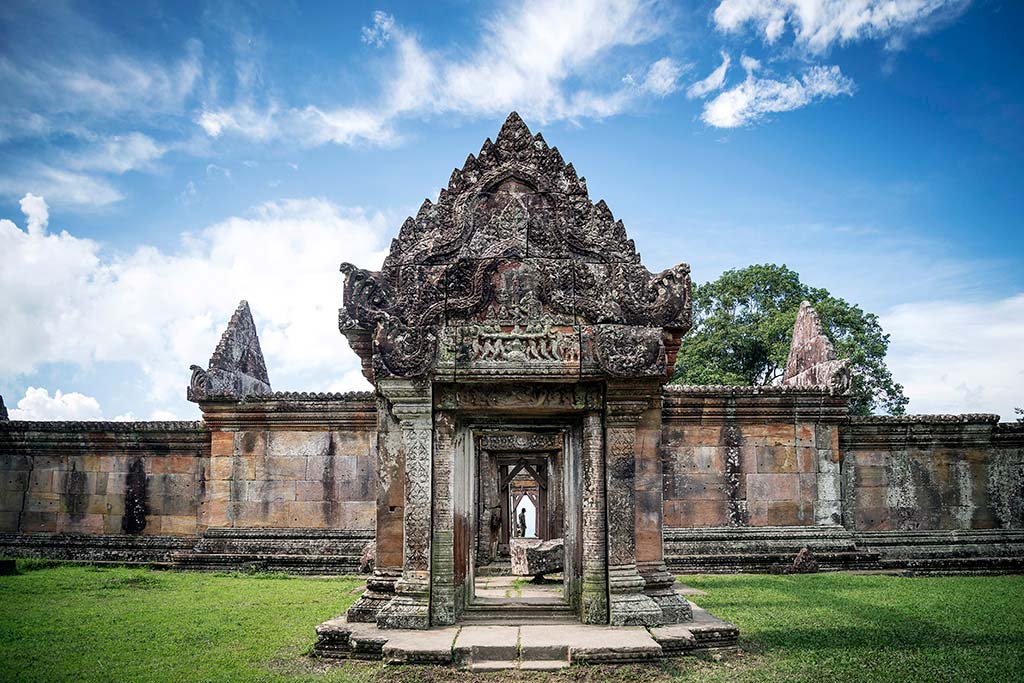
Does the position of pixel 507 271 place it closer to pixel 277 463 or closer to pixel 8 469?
pixel 277 463

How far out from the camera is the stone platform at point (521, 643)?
581cm

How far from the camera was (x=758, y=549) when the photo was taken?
12.5 metres

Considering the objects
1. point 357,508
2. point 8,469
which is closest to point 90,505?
point 8,469

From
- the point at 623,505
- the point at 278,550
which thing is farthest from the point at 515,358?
the point at 278,550

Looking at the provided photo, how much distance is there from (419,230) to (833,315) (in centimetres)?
2497

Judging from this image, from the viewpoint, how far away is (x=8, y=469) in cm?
1412

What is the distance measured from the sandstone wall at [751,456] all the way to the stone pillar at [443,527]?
675 cm

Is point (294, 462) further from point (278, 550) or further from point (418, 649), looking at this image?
point (418, 649)

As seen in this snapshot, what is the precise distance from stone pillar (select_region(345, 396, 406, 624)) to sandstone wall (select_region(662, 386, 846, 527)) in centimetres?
691

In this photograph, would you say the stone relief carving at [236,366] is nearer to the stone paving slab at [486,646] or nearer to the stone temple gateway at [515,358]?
the stone temple gateway at [515,358]

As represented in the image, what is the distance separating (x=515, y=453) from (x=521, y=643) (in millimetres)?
9181

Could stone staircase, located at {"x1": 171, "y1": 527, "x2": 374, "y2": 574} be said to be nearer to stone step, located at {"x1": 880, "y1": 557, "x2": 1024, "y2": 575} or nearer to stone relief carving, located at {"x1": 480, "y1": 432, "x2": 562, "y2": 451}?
stone relief carving, located at {"x1": 480, "y1": 432, "x2": 562, "y2": 451}

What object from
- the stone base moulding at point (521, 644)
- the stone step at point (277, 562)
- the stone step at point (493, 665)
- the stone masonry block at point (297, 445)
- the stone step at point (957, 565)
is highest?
the stone masonry block at point (297, 445)

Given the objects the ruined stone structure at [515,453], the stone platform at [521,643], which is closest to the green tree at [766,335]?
the ruined stone structure at [515,453]
